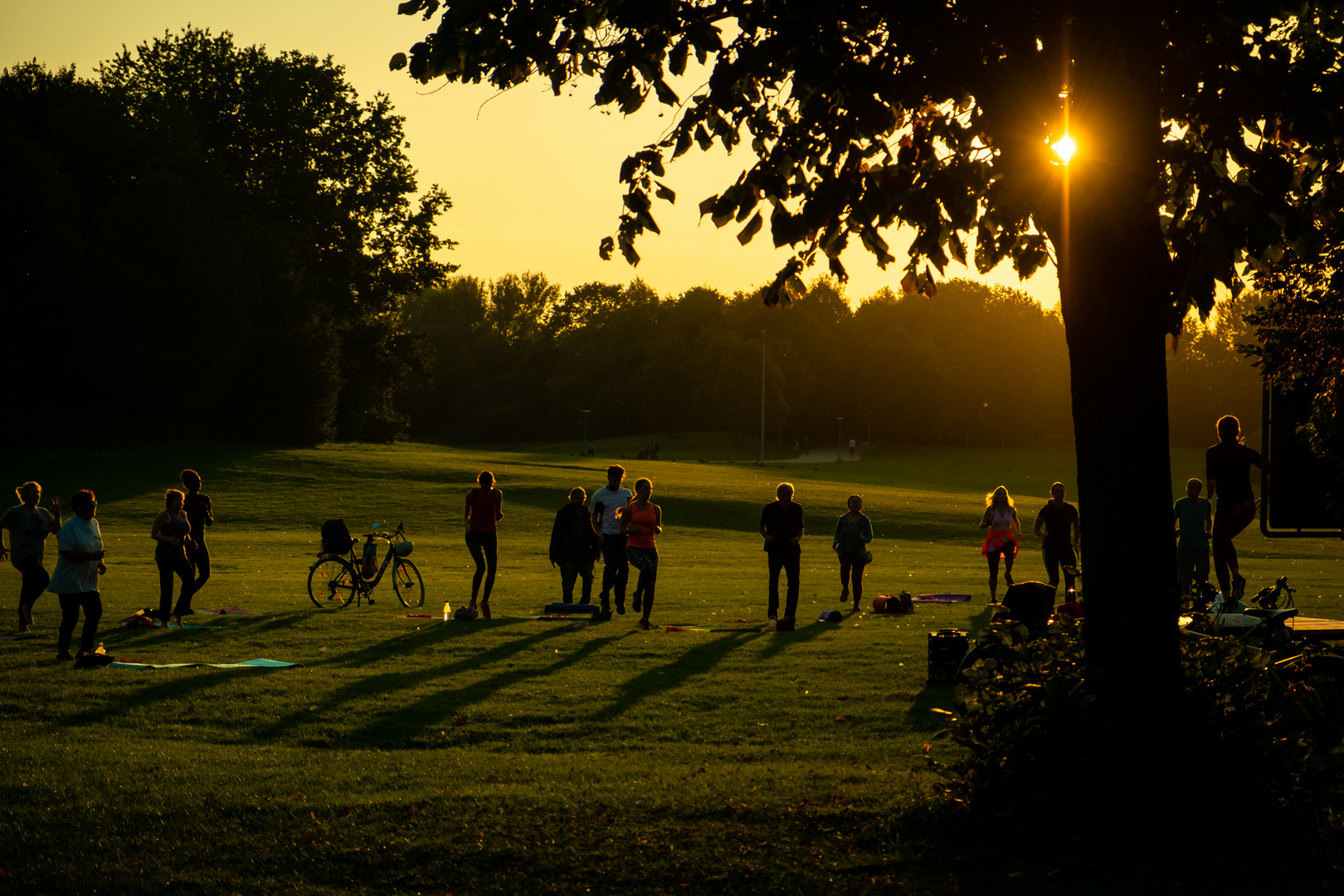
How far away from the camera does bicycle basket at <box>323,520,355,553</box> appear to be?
18922mm

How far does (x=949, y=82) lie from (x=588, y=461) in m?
64.8

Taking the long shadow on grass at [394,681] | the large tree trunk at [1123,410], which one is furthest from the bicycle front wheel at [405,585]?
the large tree trunk at [1123,410]

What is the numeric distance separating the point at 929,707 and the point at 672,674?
2949mm

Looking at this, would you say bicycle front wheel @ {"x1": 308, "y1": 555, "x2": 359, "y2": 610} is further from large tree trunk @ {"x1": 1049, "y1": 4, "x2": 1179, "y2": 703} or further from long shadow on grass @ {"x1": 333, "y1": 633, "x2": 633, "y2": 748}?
large tree trunk @ {"x1": 1049, "y1": 4, "x2": 1179, "y2": 703}

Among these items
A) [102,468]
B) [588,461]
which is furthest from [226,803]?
[588,461]

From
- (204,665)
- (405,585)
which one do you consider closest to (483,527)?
(405,585)

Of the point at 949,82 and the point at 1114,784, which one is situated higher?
the point at 949,82

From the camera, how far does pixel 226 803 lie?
6902 millimetres

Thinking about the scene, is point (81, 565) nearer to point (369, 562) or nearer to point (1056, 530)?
point (369, 562)

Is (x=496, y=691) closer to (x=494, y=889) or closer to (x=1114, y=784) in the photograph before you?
(x=494, y=889)

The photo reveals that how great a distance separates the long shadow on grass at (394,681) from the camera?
9.91 meters

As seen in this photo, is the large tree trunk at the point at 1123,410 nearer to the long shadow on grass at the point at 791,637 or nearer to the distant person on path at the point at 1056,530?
the long shadow on grass at the point at 791,637

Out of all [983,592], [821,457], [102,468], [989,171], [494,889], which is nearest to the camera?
[494,889]

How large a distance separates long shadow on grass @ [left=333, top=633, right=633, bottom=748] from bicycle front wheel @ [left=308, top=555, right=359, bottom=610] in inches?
266
